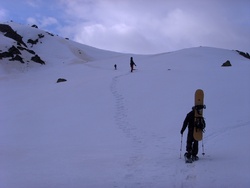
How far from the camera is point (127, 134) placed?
1530 centimetres

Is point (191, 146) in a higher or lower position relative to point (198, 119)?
lower

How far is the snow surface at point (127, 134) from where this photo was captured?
27.9 ft

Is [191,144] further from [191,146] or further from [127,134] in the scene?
[127,134]

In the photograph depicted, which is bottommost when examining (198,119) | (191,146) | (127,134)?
(191,146)

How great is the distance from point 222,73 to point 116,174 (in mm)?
20658

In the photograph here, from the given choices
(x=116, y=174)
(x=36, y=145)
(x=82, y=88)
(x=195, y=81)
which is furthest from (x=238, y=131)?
(x=82, y=88)

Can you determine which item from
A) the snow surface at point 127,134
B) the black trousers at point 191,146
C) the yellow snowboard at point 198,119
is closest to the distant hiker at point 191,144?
the black trousers at point 191,146

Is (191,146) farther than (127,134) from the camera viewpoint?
No

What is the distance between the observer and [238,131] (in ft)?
44.8

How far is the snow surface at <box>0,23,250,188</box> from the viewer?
8.50 metres

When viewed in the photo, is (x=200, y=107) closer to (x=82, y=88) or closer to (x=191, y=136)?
(x=191, y=136)

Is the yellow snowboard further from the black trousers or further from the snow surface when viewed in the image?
the snow surface

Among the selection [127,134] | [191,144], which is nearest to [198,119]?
[191,144]

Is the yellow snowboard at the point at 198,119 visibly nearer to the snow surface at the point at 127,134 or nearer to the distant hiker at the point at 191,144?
the distant hiker at the point at 191,144
